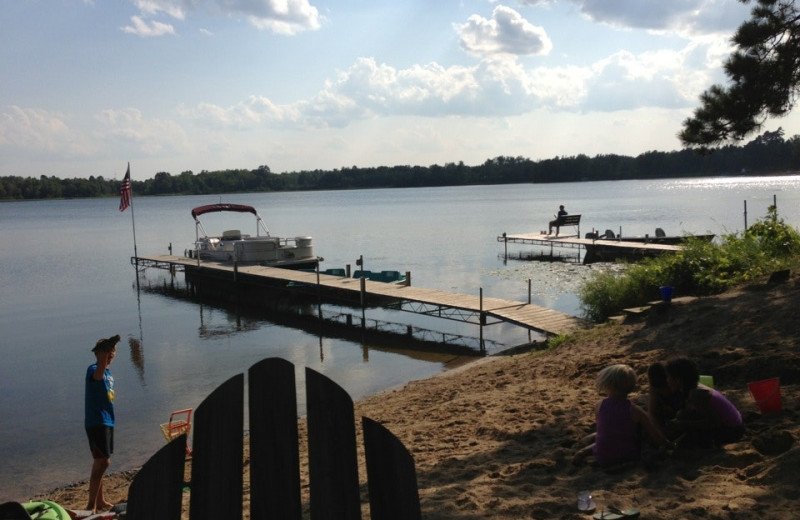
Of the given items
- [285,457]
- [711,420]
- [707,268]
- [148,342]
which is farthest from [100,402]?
[148,342]

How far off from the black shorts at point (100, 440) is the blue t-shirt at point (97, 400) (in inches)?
2.7

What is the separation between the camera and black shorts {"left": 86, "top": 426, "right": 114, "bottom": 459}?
7332mm

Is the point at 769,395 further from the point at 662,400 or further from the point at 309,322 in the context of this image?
the point at 309,322

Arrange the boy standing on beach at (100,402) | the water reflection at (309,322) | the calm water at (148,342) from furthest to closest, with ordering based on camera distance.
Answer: the water reflection at (309,322), the calm water at (148,342), the boy standing on beach at (100,402)

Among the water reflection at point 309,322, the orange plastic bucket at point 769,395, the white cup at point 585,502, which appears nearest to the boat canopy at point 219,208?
the water reflection at point 309,322

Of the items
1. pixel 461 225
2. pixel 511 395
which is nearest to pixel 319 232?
pixel 461 225

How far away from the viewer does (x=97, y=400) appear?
285 inches

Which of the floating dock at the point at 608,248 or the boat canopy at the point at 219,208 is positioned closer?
the floating dock at the point at 608,248

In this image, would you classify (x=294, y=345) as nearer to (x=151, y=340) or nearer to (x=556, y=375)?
(x=151, y=340)

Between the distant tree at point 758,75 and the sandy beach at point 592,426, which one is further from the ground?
the distant tree at point 758,75

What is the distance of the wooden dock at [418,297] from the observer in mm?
16891

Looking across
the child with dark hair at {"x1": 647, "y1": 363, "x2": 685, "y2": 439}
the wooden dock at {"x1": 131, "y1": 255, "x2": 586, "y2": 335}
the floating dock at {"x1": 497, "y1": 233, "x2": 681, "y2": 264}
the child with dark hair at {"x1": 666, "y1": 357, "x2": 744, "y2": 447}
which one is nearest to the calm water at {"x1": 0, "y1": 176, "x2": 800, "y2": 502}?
the wooden dock at {"x1": 131, "y1": 255, "x2": 586, "y2": 335}

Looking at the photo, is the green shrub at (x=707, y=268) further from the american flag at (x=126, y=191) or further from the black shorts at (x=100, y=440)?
the american flag at (x=126, y=191)

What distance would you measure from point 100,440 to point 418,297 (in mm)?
14327
